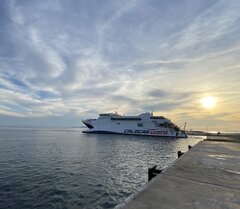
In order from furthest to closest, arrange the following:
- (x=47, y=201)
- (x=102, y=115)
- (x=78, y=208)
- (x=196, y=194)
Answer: (x=102, y=115) → (x=47, y=201) → (x=78, y=208) → (x=196, y=194)

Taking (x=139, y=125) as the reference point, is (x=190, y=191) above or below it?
below

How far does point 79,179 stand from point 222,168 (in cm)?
1015

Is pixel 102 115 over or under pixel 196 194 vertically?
over

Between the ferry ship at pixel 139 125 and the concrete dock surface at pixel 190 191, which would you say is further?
the ferry ship at pixel 139 125

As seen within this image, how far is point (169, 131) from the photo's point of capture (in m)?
71.4

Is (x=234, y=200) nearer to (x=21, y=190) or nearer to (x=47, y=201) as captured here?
(x=47, y=201)

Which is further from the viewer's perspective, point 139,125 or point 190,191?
point 139,125

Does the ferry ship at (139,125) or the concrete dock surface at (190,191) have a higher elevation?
the ferry ship at (139,125)

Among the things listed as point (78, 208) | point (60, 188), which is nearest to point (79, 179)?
point (60, 188)

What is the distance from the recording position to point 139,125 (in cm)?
7456

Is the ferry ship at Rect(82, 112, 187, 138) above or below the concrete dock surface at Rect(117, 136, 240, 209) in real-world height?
above

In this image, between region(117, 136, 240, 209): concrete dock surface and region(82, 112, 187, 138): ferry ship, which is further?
region(82, 112, 187, 138): ferry ship

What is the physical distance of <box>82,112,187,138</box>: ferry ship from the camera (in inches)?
2825

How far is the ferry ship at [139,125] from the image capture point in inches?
2825
